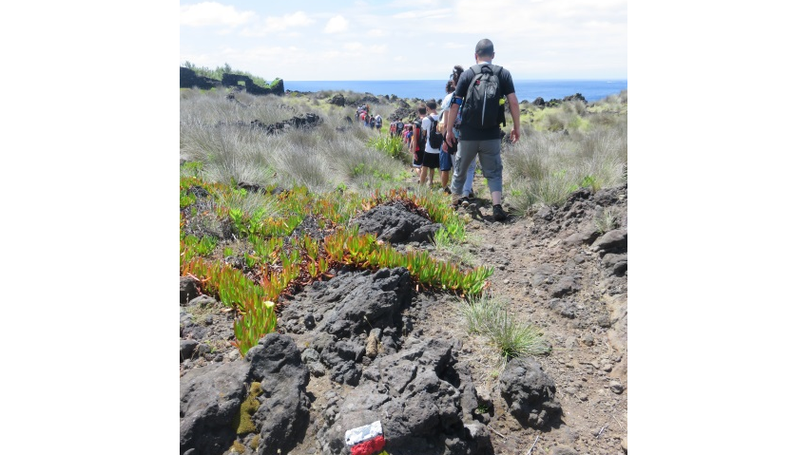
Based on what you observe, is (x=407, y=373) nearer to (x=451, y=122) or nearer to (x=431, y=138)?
(x=451, y=122)

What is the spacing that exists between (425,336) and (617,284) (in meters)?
1.51

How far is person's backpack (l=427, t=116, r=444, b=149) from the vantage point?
668cm

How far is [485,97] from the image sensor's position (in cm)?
485

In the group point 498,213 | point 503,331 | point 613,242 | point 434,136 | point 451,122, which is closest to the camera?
point 503,331

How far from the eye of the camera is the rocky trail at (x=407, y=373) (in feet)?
6.42

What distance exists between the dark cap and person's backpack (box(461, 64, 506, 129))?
0.44 ft

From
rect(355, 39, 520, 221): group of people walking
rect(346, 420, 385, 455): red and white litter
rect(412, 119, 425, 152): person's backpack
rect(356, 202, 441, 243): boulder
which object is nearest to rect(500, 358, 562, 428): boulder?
rect(346, 420, 385, 455): red and white litter

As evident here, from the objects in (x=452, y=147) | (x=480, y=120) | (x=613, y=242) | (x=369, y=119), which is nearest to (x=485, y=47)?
(x=480, y=120)

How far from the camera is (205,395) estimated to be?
204cm

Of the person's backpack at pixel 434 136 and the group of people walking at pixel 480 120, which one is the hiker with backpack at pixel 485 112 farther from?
the person's backpack at pixel 434 136

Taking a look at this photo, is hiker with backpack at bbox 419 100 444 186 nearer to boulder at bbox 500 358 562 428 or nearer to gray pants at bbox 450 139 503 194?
gray pants at bbox 450 139 503 194

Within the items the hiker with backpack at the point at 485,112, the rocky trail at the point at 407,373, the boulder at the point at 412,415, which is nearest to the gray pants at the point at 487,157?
the hiker with backpack at the point at 485,112

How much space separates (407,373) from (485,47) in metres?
3.66

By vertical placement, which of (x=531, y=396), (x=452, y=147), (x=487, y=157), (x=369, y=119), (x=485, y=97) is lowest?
(x=531, y=396)
